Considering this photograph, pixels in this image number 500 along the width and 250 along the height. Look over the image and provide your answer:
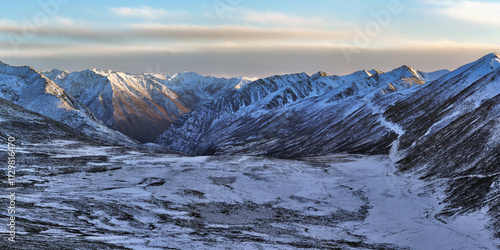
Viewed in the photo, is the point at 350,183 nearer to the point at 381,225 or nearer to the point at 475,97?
the point at 381,225

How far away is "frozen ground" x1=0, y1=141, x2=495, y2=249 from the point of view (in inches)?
1967

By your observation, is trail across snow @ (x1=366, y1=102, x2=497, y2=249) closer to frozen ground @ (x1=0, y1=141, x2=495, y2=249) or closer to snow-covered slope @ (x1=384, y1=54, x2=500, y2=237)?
frozen ground @ (x1=0, y1=141, x2=495, y2=249)

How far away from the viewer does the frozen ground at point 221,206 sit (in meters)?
50.0

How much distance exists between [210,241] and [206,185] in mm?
39142

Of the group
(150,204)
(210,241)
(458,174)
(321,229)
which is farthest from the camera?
(458,174)

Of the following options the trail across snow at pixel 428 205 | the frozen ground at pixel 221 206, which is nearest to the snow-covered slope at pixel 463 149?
the trail across snow at pixel 428 205

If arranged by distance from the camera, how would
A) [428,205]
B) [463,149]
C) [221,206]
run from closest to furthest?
[221,206], [428,205], [463,149]

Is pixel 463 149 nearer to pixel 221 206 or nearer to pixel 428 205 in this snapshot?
pixel 428 205

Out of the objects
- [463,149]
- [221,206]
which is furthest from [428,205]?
[221,206]

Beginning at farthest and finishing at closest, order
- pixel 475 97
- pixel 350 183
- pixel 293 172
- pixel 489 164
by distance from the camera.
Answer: pixel 475 97 → pixel 293 172 → pixel 350 183 → pixel 489 164

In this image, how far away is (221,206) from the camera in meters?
74.0

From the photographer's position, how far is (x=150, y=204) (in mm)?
69250

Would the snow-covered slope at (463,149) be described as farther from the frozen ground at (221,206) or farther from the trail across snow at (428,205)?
the frozen ground at (221,206)

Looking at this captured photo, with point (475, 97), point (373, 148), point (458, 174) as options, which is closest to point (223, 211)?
point (458, 174)
